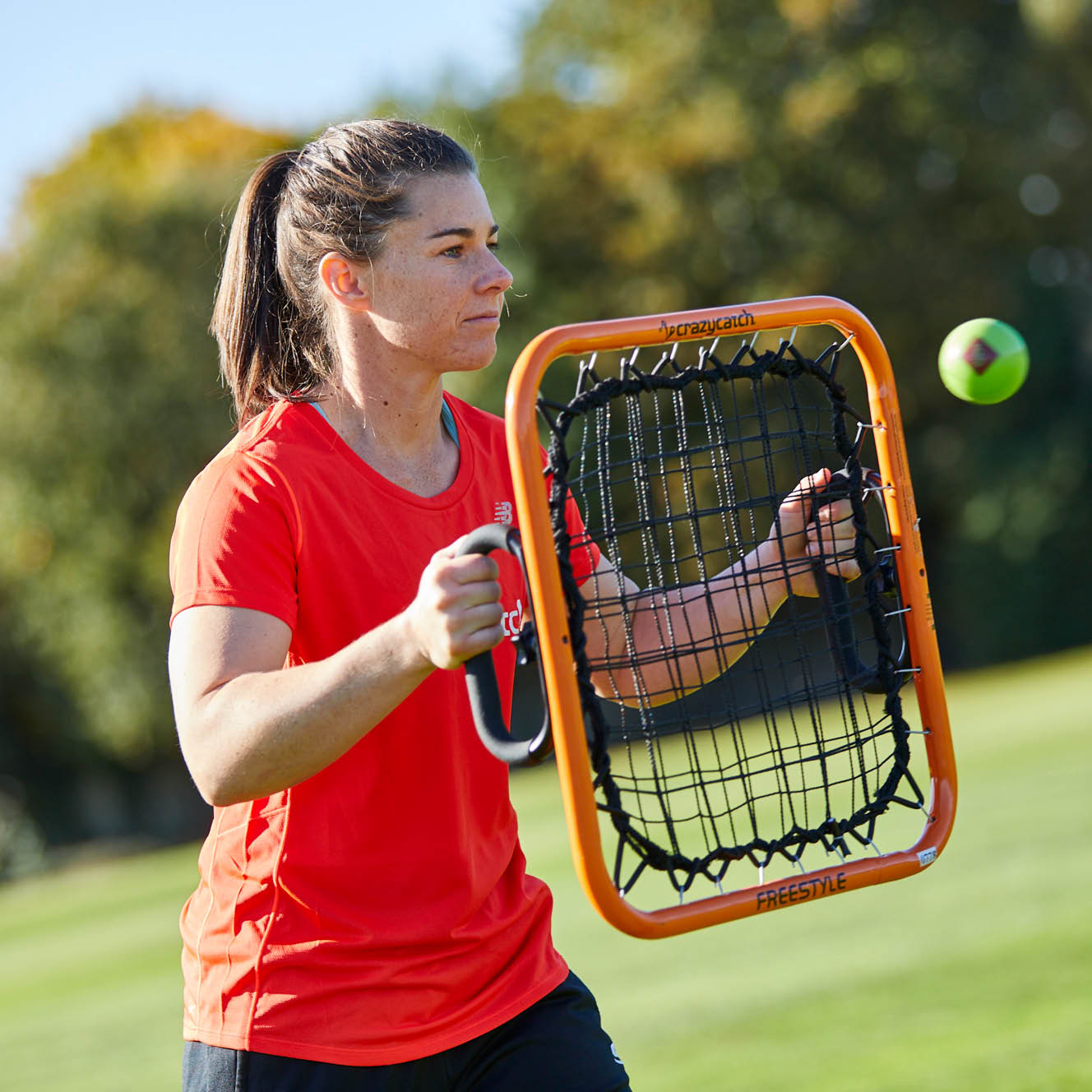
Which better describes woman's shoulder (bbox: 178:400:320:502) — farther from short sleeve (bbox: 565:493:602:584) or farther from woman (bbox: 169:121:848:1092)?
short sleeve (bbox: 565:493:602:584)

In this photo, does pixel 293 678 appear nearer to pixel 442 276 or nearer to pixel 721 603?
pixel 442 276

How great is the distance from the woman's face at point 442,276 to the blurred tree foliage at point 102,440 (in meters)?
21.4

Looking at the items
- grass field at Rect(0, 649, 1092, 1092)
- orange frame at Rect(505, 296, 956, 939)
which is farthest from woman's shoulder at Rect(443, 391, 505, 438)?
grass field at Rect(0, 649, 1092, 1092)

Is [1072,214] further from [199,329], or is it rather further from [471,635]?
[471,635]

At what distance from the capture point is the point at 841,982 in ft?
23.1

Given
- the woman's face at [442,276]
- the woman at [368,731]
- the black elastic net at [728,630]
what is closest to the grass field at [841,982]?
the black elastic net at [728,630]

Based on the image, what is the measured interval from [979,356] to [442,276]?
1470 mm

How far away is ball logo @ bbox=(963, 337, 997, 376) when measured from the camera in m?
3.46

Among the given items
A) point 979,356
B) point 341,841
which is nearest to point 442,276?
point 341,841

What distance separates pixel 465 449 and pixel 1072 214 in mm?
28220

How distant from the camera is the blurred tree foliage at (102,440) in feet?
78.2

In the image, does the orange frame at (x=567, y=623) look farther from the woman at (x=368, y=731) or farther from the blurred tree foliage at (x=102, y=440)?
the blurred tree foliage at (x=102, y=440)

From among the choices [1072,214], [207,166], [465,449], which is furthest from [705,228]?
→ [465,449]

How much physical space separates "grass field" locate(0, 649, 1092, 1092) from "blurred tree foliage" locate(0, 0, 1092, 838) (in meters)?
13.2
